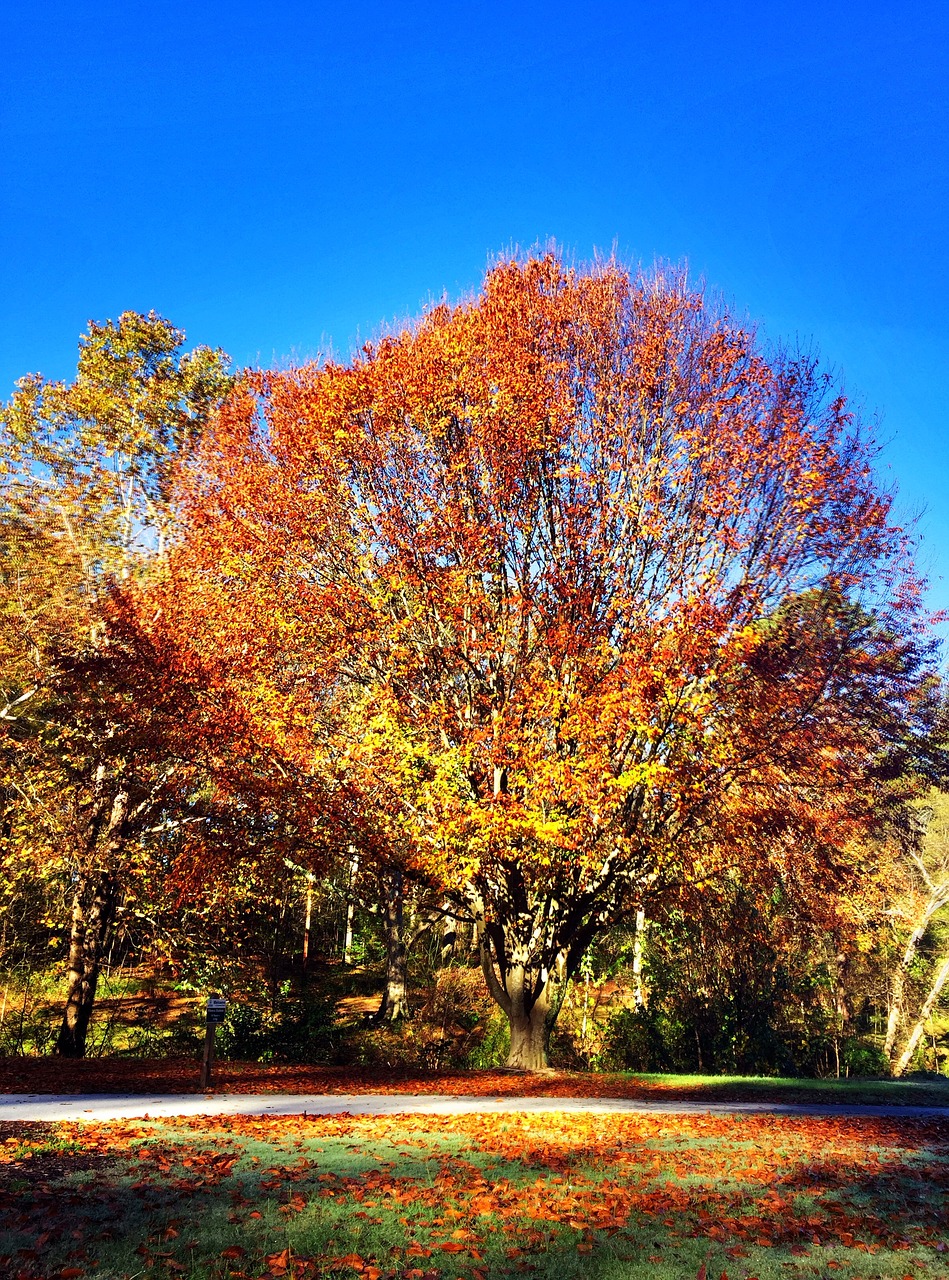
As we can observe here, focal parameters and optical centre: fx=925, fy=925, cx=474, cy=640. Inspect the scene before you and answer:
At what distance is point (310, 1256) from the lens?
15.5ft

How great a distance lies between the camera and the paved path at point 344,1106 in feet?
33.1

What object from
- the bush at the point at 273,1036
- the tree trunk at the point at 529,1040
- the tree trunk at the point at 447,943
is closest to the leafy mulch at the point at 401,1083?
the tree trunk at the point at 529,1040

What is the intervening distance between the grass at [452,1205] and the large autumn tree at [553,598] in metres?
6.22

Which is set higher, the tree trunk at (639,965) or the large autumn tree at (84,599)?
the large autumn tree at (84,599)

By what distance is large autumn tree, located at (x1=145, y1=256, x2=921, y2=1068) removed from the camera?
14805 mm

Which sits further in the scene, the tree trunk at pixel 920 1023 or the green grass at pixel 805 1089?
the tree trunk at pixel 920 1023

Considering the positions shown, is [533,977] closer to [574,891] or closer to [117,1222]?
[574,891]

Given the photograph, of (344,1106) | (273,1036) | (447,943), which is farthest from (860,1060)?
(344,1106)

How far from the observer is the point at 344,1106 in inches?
442

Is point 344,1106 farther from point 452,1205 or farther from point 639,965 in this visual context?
point 639,965

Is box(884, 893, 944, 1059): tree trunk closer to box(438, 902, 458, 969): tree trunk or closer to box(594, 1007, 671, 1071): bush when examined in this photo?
box(594, 1007, 671, 1071): bush

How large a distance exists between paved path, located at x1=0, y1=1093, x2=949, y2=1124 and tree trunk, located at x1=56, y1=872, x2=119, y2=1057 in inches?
274

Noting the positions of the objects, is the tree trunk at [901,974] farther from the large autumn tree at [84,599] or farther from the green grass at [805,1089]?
the large autumn tree at [84,599]

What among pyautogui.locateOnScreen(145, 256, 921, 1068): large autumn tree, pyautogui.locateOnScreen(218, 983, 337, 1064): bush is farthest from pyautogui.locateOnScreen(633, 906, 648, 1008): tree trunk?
pyautogui.locateOnScreen(218, 983, 337, 1064): bush
